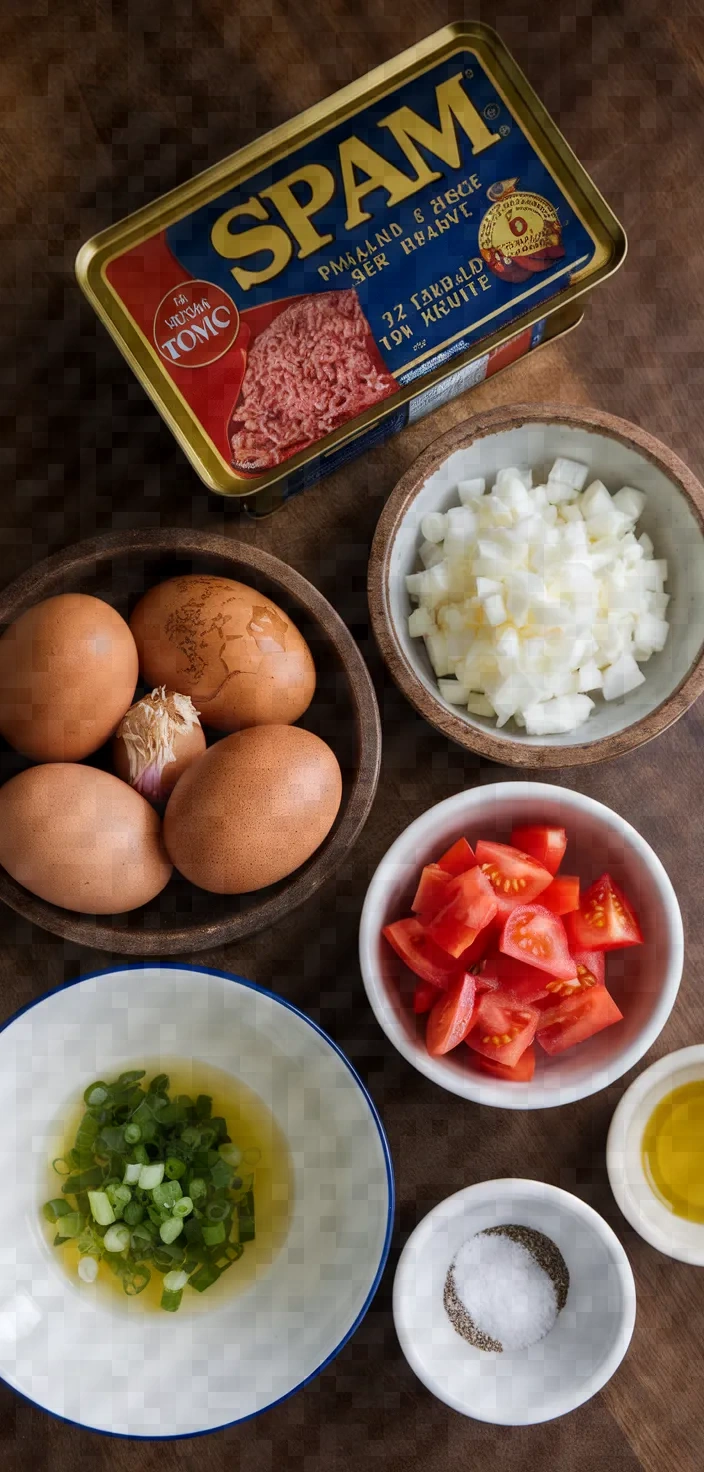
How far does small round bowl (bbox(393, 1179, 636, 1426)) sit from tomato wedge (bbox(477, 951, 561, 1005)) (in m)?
0.19

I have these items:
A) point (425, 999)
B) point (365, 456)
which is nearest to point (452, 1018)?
point (425, 999)

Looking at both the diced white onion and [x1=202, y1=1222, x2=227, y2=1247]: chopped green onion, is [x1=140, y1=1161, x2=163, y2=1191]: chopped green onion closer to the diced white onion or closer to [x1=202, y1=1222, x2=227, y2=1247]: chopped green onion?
[x1=202, y1=1222, x2=227, y2=1247]: chopped green onion

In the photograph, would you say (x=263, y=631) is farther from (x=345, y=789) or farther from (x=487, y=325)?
(x=487, y=325)

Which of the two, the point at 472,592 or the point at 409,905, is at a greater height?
the point at 472,592

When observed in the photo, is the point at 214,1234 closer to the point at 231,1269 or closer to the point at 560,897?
the point at 231,1269

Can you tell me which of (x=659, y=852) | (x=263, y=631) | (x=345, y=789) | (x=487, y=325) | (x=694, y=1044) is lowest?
(x=694, y=1044)

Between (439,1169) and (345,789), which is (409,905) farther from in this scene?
(439,1169)

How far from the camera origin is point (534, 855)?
1105 mm

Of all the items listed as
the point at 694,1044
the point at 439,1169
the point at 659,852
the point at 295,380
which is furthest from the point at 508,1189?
the point at 295,380

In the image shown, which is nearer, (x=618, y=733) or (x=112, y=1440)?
(x=618, y=733)

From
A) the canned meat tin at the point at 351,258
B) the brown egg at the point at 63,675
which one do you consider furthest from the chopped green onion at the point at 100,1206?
the canned meat tin at the point at 351,258

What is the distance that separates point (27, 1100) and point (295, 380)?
0.78m

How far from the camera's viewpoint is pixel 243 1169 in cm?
118

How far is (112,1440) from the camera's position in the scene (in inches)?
46.2
